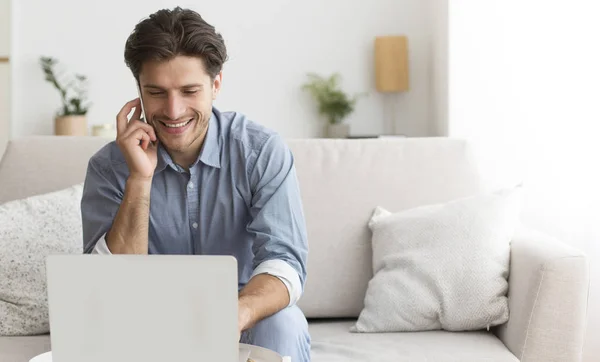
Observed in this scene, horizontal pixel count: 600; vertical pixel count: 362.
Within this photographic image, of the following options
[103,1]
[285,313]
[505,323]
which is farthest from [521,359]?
[103,1]

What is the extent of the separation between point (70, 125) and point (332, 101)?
1.30 meters

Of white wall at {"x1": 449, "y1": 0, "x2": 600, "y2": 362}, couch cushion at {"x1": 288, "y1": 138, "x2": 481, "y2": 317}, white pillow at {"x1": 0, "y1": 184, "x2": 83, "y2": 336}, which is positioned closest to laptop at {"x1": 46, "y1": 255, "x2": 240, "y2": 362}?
white pillow at {"x1": 0, "y1": 184, "x2": 83, "y2": 336}

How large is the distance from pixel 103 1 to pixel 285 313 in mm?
2864

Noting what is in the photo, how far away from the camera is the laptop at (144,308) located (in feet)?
3.92

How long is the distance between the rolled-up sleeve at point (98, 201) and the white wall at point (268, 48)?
2148mm

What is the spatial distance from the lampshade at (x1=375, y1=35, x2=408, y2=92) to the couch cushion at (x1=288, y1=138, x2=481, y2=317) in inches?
51.9

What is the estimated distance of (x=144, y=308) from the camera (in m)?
1.21

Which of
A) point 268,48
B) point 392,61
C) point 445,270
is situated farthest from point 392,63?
point 445,270

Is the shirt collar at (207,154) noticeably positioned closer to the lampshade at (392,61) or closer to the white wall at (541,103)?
the white wall at (541,103)

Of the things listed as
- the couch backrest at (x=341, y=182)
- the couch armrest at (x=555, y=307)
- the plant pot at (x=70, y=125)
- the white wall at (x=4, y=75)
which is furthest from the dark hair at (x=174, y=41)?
the white wall at (x=4, y=75)

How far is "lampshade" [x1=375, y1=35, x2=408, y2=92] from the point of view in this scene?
4082mm

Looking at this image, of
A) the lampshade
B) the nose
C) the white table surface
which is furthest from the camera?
the lampshade

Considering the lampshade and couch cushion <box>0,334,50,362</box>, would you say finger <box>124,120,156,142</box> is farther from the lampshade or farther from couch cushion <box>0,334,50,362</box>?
the lampshade

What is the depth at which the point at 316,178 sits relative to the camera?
269 centimetres
